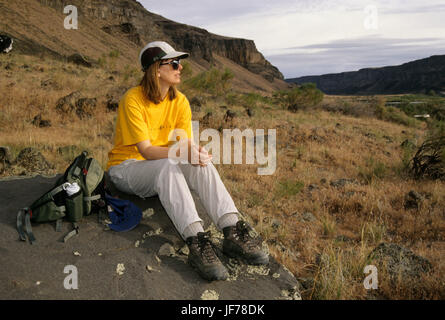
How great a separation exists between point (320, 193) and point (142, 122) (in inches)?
137

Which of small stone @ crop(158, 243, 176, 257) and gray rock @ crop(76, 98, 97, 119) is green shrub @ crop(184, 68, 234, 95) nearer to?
gray rock @ crop(76, 98, 97, 119)

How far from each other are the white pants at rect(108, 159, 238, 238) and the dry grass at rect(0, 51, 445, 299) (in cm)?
92

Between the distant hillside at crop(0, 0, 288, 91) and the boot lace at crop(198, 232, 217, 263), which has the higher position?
the distant hillside at crop(0, 0, 288, 91)

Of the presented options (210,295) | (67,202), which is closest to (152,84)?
(67,202)

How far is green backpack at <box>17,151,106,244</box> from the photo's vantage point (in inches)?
101

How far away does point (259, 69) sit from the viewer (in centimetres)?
11162

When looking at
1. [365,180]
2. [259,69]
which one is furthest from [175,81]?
[259,69]

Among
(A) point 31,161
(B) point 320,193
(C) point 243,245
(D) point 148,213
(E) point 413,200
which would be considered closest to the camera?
(C) point 243,245

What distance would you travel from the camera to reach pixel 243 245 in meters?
2.50

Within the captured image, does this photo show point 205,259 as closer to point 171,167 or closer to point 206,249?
point 206,249

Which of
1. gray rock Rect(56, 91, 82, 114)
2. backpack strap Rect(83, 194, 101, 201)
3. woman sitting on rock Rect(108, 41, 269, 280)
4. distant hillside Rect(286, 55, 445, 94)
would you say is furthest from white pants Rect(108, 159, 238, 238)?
distant hillside Rect(286, 55, 445, 94)

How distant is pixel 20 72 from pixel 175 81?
498 inches
